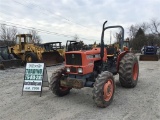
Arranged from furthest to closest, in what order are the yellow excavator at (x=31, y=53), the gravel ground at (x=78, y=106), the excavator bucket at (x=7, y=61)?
1. the yellow excavator at (x=31, y=53)
2. the excavator bucket at (x=7, y=61)
3. the gravel ground at (x=78, y=106)

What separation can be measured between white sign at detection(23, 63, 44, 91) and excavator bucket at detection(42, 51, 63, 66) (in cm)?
922

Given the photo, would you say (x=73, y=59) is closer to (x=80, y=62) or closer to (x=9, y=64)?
(x=80, y=62)

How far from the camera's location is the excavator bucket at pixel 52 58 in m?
16.6

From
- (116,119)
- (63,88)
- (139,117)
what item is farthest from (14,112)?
(139,117)

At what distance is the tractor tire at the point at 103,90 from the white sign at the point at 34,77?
2.31 metres

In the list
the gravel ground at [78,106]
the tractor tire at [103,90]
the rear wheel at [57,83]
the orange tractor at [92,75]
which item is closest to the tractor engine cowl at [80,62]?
the orange tractor at [92,75]

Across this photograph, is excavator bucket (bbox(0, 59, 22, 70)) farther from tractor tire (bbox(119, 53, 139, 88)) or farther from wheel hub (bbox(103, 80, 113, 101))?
wheel hub (bbox(103, 80, 113, 101))

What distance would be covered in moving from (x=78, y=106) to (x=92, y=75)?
1069mm

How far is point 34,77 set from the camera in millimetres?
7129

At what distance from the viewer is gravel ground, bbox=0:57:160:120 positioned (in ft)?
16.3

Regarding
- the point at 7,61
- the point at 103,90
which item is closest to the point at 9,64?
the point at 7,61

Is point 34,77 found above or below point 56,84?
above

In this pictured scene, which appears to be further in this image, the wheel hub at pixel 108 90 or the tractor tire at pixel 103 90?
the wheel hub at pixel 108 90

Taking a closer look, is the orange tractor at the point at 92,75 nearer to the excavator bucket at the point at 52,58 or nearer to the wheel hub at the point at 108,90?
the wheel hub at the point at 108,90
